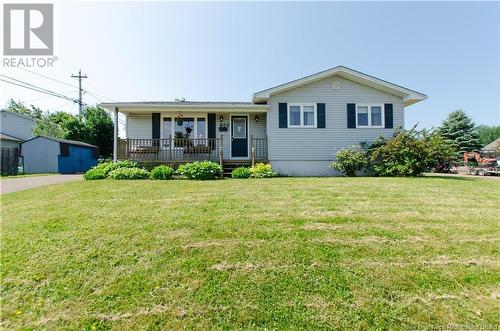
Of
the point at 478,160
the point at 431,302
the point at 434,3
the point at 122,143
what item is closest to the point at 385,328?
the point at 431,302

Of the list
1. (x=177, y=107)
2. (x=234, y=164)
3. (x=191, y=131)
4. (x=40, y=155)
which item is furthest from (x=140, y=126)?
(x=40, y=155)

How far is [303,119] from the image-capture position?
39.1 ft

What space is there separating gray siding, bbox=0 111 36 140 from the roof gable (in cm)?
2837

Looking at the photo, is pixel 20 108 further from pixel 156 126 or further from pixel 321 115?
pixel 321 115

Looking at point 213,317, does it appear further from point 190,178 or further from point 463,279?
point 190,178

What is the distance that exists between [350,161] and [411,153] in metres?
2.36

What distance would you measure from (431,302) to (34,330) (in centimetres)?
371

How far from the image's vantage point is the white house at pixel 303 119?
456 inches

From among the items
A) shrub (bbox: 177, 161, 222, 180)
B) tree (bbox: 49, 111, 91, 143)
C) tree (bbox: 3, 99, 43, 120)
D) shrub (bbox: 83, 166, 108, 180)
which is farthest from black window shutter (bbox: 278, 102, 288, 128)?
tree (bbox: 3, 99, 43, 120)

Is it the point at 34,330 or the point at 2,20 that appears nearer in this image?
the point at 34,330

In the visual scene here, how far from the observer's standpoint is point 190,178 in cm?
906

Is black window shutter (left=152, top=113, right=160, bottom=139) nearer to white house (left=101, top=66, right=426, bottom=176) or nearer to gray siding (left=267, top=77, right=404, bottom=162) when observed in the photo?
white house (left=101, top=66, right=426, bottom=176)

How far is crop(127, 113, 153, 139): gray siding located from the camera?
479 inches

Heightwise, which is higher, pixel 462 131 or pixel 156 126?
pixel 462 131
